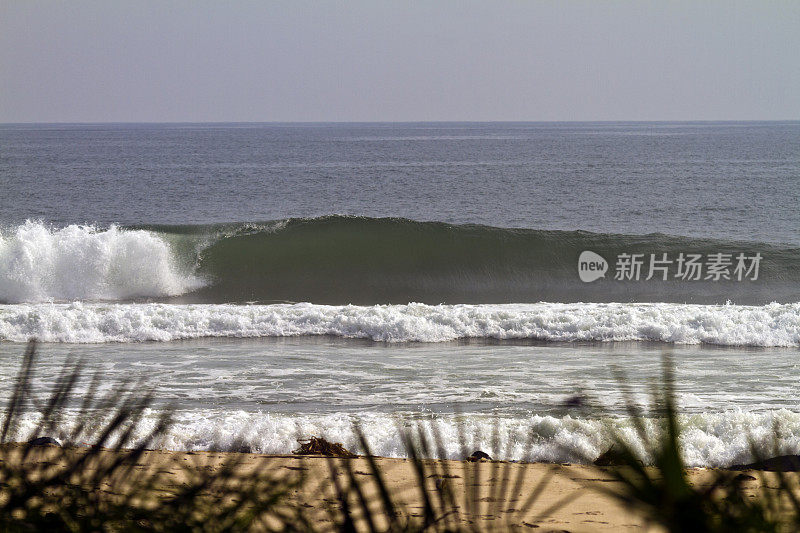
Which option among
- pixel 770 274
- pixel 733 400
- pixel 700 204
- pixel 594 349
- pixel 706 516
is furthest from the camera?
pixel 700 204

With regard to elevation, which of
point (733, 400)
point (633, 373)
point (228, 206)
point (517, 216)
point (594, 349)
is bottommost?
point (733, 400)

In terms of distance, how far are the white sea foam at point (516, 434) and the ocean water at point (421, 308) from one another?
0.03 m

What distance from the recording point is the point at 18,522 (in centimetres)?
130

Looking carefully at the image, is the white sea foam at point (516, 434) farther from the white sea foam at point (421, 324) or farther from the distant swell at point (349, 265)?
the distant swell at point (349, 265)

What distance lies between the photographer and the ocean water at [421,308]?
838 cm

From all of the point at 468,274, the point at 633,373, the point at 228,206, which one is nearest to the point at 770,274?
the point at 468,274

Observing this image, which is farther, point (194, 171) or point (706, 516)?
point (194, 171)

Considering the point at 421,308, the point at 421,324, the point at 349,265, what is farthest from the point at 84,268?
the point at 421,324

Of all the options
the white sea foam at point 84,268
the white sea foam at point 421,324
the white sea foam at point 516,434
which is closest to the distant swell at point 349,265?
the white sea foam at point 84,268

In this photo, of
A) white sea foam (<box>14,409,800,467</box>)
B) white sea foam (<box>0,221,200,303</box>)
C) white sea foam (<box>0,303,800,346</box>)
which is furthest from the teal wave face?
white sea foam (<box>14,409,800,467</box>)

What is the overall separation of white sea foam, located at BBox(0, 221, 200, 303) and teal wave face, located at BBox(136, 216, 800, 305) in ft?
3.11

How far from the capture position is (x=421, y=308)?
14.8 m

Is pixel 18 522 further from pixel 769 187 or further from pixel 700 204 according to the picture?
pixel 769 187

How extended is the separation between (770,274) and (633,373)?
12457 mm
